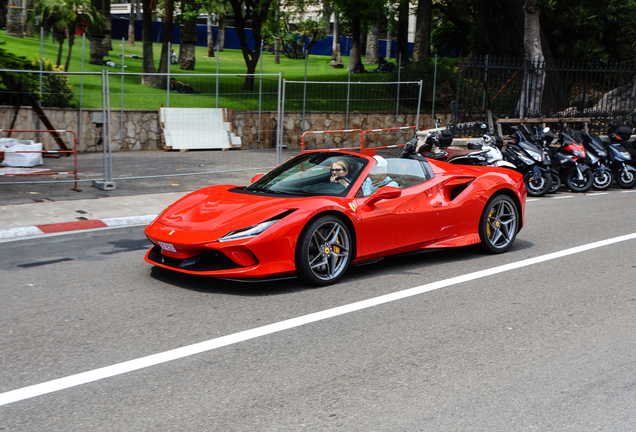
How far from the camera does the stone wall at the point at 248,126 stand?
18.1 m

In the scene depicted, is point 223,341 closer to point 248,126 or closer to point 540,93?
point 540,93

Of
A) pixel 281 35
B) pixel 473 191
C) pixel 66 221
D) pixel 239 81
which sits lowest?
pixel 66 221

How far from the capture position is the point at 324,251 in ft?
20.0

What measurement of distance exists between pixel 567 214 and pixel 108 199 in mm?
7714

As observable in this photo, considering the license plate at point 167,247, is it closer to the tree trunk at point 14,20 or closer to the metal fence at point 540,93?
the metal fence at point 540,93

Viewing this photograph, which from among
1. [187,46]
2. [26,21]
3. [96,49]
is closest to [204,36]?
[26,21]

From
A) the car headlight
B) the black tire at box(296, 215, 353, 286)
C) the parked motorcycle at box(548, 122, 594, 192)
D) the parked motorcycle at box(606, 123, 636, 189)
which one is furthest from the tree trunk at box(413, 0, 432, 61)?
the car headlight

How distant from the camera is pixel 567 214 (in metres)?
10.9

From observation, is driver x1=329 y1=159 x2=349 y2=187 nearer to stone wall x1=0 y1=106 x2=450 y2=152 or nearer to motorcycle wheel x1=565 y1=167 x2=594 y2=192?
motorcycle wheel x1=565 y1=167 x2=594 y2=192

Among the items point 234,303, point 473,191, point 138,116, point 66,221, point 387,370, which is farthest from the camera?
point 138,116

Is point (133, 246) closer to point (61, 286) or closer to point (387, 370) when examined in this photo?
point (61, 286)

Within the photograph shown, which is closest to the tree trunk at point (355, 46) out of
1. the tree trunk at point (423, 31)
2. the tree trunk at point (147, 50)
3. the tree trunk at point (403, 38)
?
the tree trunk at point (403, 38)

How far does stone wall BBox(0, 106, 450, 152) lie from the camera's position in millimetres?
18109

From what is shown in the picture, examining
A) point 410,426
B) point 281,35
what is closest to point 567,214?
point 410,426
